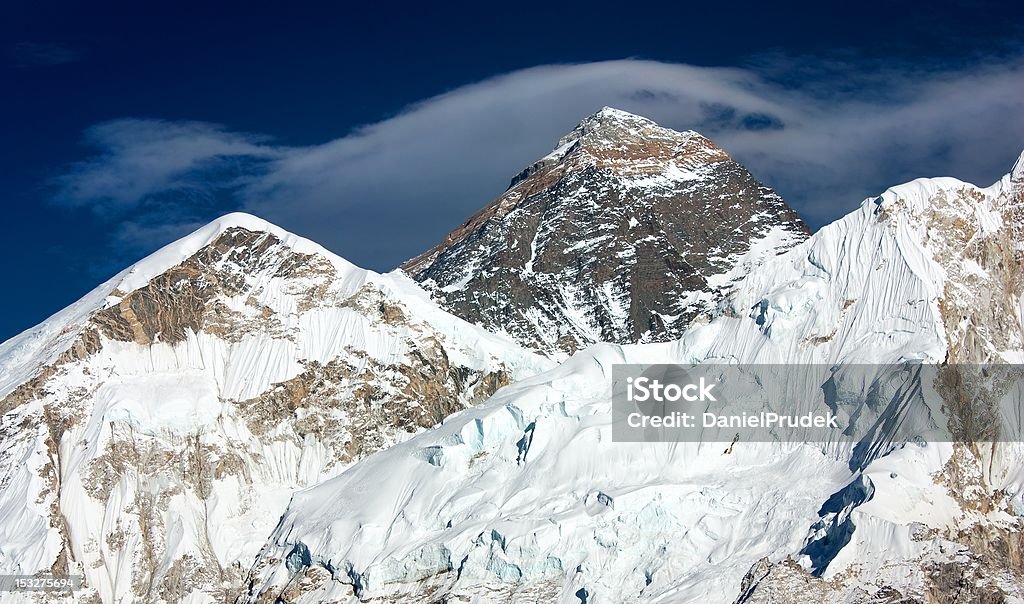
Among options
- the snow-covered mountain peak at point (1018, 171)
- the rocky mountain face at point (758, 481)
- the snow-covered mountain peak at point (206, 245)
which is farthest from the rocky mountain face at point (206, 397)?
the snow-covered mountain peak at point (1018, 171)

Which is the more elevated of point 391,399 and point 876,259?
point 876,259

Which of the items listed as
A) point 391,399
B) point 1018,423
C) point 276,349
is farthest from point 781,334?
point 276,349

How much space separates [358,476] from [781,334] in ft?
165

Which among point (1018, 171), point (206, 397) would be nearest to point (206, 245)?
point (206, 397)

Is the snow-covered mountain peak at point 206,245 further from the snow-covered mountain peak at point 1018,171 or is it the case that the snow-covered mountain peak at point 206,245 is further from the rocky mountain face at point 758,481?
the snow-covered mountain peak at point 1018,171

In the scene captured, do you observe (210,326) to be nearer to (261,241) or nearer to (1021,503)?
(261,241)

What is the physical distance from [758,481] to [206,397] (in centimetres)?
6583

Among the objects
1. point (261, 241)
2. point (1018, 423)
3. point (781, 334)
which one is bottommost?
point (1018, 423)

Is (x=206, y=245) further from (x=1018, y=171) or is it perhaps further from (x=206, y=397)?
(x=1018, y=171)

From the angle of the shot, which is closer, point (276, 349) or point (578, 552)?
point (578, 552)

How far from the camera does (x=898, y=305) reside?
16138cm

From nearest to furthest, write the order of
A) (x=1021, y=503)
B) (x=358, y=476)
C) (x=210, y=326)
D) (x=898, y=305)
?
(x=1021, y=503) < (x=898, y=305) < (x=358, y=476) < (x=210, y=326)

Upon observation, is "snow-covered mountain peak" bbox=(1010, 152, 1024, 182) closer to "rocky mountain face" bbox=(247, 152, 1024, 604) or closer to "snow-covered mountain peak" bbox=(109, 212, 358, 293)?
"rocky mountain face" bbox=(247, 152, 1024, 604)

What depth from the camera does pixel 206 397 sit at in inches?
6993
